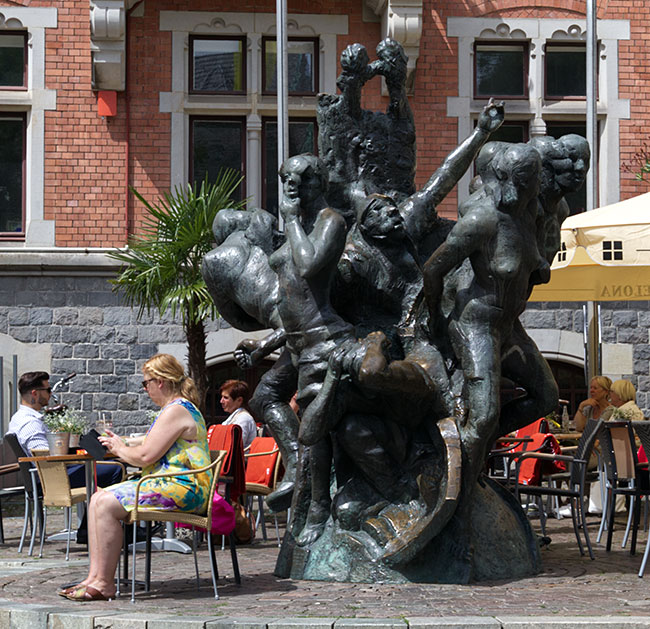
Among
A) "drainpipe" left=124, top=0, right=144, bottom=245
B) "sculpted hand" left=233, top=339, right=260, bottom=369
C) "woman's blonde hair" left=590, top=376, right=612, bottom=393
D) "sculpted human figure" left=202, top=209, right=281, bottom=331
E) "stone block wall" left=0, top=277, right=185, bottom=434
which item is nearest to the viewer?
"sculpted hand" left=233, top=339, right=260, bottom=369

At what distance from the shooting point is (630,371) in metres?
19.6

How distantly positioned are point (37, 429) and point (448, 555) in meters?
4.60

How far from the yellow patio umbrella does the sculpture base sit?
3.99 metres

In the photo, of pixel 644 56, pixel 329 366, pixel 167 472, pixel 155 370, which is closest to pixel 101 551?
pixel 167 472

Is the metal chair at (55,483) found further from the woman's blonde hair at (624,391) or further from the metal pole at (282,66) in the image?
the metal pole at (282,66)

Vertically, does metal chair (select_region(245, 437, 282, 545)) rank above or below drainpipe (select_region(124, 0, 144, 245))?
Answer: below

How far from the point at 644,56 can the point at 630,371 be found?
491cm

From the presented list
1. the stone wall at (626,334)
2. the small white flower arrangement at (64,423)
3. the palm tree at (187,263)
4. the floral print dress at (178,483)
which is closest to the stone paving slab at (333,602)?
the floral print dress at (178,483)

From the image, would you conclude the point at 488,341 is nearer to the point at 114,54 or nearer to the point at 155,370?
the point at 155,370

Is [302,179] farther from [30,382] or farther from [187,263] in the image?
[187,263]

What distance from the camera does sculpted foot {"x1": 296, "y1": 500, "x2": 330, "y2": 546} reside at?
7957mm

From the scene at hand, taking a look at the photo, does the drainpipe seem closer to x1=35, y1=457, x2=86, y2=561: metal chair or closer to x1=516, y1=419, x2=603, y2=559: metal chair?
x1=35, y1=457, x2=86, y2=561: metal chair

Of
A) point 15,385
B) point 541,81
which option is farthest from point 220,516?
point 541,81

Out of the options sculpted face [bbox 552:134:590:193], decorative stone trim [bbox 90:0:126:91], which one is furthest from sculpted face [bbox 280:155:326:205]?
decorative stone trim [bbox 90:0:126:91]
